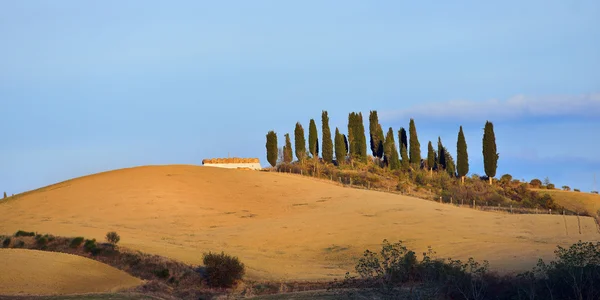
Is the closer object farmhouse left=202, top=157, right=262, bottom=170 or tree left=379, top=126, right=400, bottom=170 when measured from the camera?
farmhouse left=202, top=157, right=262, bottom=170

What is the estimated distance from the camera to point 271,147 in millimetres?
90500

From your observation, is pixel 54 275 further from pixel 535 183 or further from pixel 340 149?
pixel 535 183

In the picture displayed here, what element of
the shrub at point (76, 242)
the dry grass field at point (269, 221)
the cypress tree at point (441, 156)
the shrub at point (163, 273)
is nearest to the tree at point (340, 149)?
the cypress tree at point (441, 156)

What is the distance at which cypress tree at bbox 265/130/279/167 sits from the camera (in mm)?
90375

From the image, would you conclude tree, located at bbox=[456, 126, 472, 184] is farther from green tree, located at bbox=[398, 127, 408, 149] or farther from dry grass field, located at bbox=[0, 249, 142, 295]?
dry grass field, located at bbox=[0, 249, 142, 295]

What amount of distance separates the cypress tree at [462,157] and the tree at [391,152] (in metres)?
8.28

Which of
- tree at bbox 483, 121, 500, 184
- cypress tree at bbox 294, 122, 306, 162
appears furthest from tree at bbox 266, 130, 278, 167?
tree at bbox 483, 121, 500, 184

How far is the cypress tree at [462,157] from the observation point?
3497 inches

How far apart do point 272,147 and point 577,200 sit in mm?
32378

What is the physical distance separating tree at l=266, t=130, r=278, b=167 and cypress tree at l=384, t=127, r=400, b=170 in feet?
46.1

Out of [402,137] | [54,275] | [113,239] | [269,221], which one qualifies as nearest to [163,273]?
[54,275]

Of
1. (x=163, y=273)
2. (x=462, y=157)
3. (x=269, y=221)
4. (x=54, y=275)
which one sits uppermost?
(x=462, y=157)

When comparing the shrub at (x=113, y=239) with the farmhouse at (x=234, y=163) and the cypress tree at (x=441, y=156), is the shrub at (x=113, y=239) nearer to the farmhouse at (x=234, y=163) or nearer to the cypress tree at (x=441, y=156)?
the farmhouse at (x=234, y=163)

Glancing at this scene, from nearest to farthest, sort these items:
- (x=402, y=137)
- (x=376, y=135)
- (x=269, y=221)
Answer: (x=269, y=221) < (x=402, y=137) < (x=376, y=135)
